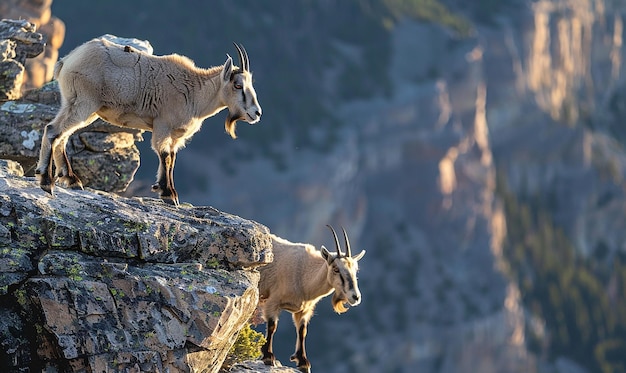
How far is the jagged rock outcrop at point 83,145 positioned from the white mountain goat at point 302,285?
11.9 ft

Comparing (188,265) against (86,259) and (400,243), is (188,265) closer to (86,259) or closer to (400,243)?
(86,259)

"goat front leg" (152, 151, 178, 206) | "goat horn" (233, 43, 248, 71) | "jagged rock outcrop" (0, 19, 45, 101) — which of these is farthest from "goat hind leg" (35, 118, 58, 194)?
"jagged rock outcrop" (0, 19, 45, 101)

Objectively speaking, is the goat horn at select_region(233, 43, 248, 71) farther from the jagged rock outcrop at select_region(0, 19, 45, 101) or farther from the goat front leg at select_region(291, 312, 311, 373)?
the jagged rock outcrop at select_region(0, 19, 45, 101)

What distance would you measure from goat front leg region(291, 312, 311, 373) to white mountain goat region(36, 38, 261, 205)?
482 cm

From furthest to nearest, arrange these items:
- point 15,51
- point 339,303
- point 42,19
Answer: point 42,19, point 15,51, point 339,303

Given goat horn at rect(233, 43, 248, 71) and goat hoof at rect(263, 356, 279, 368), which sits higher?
goat horn at rect(233, 43, 248, 71)

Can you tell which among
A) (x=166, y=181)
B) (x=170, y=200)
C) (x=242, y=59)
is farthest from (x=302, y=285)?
(x=242, y=59)

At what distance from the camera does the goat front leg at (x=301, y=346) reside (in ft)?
87.0

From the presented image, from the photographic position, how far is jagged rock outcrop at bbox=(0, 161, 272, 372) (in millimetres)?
19031

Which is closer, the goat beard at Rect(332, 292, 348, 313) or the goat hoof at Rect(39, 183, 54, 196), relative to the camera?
the goat hoof at Rect(39, 183, 54, 196)

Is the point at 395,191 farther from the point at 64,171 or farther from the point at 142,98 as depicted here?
the point at 64,171

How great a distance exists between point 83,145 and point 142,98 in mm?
4884

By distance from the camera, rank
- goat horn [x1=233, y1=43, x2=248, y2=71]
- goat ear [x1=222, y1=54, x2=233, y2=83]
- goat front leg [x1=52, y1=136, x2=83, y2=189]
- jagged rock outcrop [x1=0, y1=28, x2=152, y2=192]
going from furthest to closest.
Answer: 1. jagged rock outcrop [x1=0, y1=28, x2=152, y2=192]
2. goat ear [x1=222, y1=54, x2=233, y2=83]
3. goat horn [x1=233, y1=43, x2=248, y2=71]
4. goat front leg [x1=52, y1=136, x2=83, y2=189]

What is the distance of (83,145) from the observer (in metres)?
26.8
